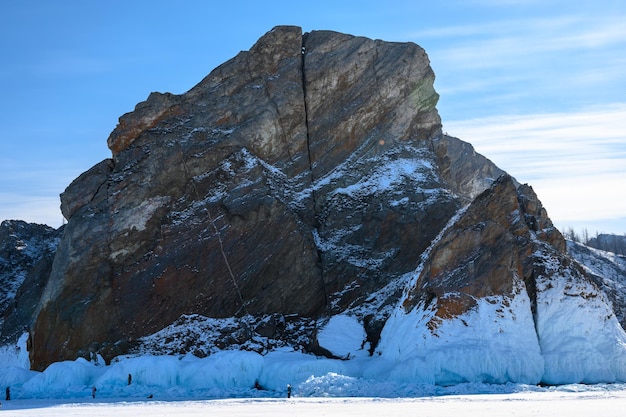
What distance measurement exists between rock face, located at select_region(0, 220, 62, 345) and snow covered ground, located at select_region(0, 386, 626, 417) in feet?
73.1

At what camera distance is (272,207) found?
58.2 m

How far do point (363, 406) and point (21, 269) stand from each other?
4362 cm

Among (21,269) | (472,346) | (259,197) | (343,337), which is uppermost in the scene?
(259,197)

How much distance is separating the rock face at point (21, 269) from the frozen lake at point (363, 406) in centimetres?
→ 2235

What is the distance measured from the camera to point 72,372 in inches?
1996

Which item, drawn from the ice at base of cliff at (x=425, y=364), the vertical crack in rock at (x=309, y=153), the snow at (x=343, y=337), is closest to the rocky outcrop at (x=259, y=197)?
the vertical crack in rock at (x=309, y=153)

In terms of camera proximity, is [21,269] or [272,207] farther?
[21,269]

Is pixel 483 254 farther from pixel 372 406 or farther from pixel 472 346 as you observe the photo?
pixel 372 406

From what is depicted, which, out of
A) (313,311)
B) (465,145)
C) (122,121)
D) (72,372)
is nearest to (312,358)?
(313,311)

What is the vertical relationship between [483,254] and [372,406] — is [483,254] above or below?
above

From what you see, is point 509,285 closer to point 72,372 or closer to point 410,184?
point 410,184

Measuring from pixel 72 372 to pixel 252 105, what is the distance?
69.5 ft

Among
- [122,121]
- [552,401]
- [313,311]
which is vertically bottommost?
[552,401]

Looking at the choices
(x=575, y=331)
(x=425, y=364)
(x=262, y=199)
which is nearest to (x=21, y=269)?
(x=262, y=199)
